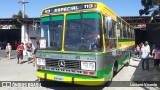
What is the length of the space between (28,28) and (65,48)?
88.3 ft

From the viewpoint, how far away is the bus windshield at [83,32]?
8375 millimetres

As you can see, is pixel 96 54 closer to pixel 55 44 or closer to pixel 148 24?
pixel 55 44

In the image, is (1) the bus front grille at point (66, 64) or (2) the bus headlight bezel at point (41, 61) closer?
(1) the bus front grille at point (66, 64)

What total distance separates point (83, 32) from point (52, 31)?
Result: 1289mm

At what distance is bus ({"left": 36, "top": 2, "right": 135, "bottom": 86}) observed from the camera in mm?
8312

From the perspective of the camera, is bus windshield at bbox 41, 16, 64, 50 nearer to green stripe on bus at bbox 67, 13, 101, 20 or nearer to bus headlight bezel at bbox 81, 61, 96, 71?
green stripe on bus at bbox 67, 13, 101, 20

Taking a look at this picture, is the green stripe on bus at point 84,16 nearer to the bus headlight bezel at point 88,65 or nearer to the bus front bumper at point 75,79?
the bus headlight bezel at point 88,65

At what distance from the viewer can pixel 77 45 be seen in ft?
28.2

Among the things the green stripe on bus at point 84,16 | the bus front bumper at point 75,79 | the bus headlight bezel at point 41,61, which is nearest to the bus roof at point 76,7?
the green stripe on bus at point 84,16

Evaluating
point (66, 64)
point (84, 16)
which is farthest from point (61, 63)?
point (84, 16)

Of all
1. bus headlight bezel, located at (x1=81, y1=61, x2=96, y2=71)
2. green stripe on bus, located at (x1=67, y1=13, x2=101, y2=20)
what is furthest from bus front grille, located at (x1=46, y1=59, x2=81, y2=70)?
green stripe on bus, located at (x1=67, y1=13, x2=101, y2=20)

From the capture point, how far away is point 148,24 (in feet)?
105

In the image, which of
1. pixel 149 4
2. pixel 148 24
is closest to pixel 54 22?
pixel 148 24

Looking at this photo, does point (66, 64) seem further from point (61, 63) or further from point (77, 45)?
point (77, 45)
